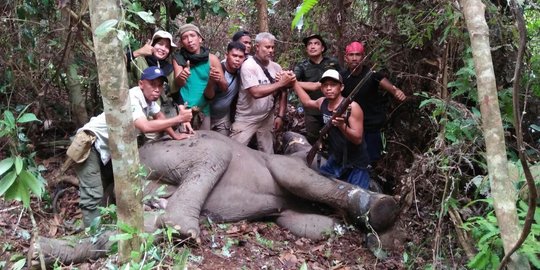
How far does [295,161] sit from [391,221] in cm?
137

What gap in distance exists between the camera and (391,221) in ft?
18.3

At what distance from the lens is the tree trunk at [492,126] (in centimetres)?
331

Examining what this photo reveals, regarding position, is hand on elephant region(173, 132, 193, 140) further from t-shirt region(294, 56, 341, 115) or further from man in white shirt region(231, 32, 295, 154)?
t-shirt region(294, 56, 341, 115)

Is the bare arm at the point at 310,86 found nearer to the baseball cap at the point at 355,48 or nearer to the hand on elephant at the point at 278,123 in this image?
the baseball cap at the point at 355,48

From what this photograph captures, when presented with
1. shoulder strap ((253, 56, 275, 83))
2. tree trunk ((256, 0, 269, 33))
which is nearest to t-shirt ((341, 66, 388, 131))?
shoulder strap ((253, 56, 275, 83))

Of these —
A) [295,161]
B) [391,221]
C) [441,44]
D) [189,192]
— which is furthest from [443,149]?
[189,192]

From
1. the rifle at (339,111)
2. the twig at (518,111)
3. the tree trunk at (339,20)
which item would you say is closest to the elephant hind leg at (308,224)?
the rifle at (339,111)

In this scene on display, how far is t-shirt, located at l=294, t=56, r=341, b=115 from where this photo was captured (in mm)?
6691

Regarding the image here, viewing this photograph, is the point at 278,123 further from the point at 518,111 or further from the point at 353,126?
the point at 518,111

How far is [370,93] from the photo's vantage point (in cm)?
653

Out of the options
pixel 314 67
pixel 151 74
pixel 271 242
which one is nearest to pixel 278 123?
pixel 314 67

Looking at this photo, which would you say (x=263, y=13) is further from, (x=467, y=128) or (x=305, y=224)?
(x=467, y=128)

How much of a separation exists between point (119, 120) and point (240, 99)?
2964mm

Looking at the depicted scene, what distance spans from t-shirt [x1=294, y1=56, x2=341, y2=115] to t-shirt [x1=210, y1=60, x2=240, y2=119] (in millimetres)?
858
